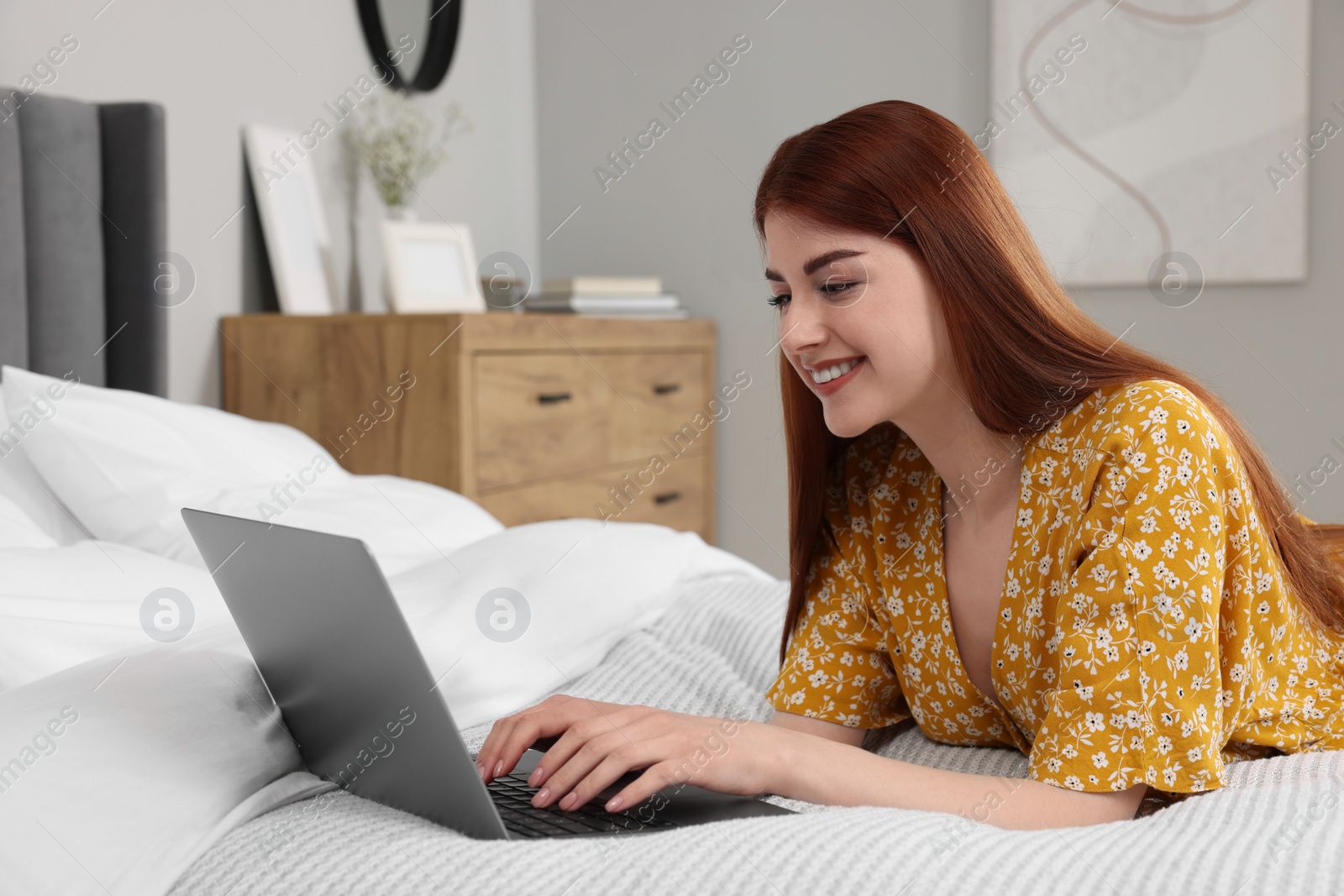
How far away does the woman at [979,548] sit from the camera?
0.79m

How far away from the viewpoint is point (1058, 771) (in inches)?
31.1

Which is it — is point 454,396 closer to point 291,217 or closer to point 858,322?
point 291,217

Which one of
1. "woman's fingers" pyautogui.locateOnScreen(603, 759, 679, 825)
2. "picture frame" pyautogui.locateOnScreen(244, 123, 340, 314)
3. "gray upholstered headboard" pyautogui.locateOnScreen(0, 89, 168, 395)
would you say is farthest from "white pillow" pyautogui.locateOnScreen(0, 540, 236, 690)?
"picture frame" pyautogui.locateOnScreen(244, 123, 340, 314)

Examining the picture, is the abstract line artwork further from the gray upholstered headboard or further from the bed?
the gray upholstered headboard

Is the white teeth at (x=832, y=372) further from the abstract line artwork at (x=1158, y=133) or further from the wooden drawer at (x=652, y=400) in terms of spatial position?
the abstract line artwork at (x=1158, y=133)

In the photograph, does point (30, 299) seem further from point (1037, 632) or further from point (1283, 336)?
point (1283, 336)

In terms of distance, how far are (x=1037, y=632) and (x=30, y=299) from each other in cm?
151

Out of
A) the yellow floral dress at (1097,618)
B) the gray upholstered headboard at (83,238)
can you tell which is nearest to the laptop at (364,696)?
the yellow floral dress at (1097,618)

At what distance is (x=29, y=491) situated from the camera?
52.8 inches

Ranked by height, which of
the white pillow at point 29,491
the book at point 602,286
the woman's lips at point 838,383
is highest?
the book at point 602,286

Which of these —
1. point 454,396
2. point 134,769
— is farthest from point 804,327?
point 454,396

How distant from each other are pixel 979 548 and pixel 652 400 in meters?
1.83

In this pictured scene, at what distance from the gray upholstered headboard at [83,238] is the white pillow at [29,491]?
277mm

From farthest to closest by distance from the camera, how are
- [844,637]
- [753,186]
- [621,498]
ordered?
1. [753,186]
2. [621,498]
3. [844,637]
